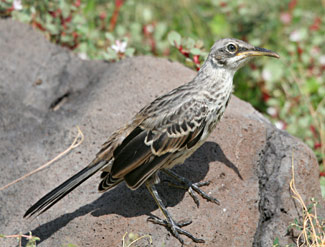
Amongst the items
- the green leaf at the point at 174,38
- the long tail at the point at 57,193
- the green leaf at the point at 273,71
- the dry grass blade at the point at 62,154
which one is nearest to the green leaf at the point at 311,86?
the green leaf at the point at 273,71

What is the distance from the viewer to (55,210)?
15.2ft

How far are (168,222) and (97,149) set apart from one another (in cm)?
122

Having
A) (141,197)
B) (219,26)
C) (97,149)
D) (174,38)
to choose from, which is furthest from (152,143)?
(219,26)

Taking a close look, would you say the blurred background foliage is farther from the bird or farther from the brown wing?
the brown wing

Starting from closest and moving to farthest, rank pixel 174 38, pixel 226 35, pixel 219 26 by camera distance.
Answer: pixel 174 38 → pixel 226 35 → pixel 219 26

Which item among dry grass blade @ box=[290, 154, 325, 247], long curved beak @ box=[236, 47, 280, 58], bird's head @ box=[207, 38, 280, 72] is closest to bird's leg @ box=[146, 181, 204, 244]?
dry grass blade @ box=[290, 154, 325, 247]

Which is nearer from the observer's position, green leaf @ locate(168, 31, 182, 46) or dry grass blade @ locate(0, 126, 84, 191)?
dry grass blade @ locate(0, 126, 84, 191)

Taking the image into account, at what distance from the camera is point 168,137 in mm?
4406

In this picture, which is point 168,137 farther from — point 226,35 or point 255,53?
point 226,35

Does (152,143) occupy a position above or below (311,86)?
above

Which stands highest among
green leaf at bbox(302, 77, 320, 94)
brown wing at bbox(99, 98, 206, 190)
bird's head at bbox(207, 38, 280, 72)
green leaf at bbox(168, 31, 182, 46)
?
bird's head at bbox(207, 38, 280, 72)

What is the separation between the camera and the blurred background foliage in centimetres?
645

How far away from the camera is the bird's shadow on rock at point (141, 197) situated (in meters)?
4.44

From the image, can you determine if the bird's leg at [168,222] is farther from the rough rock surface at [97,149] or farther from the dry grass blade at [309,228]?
the dry grass blade at [309,228]
